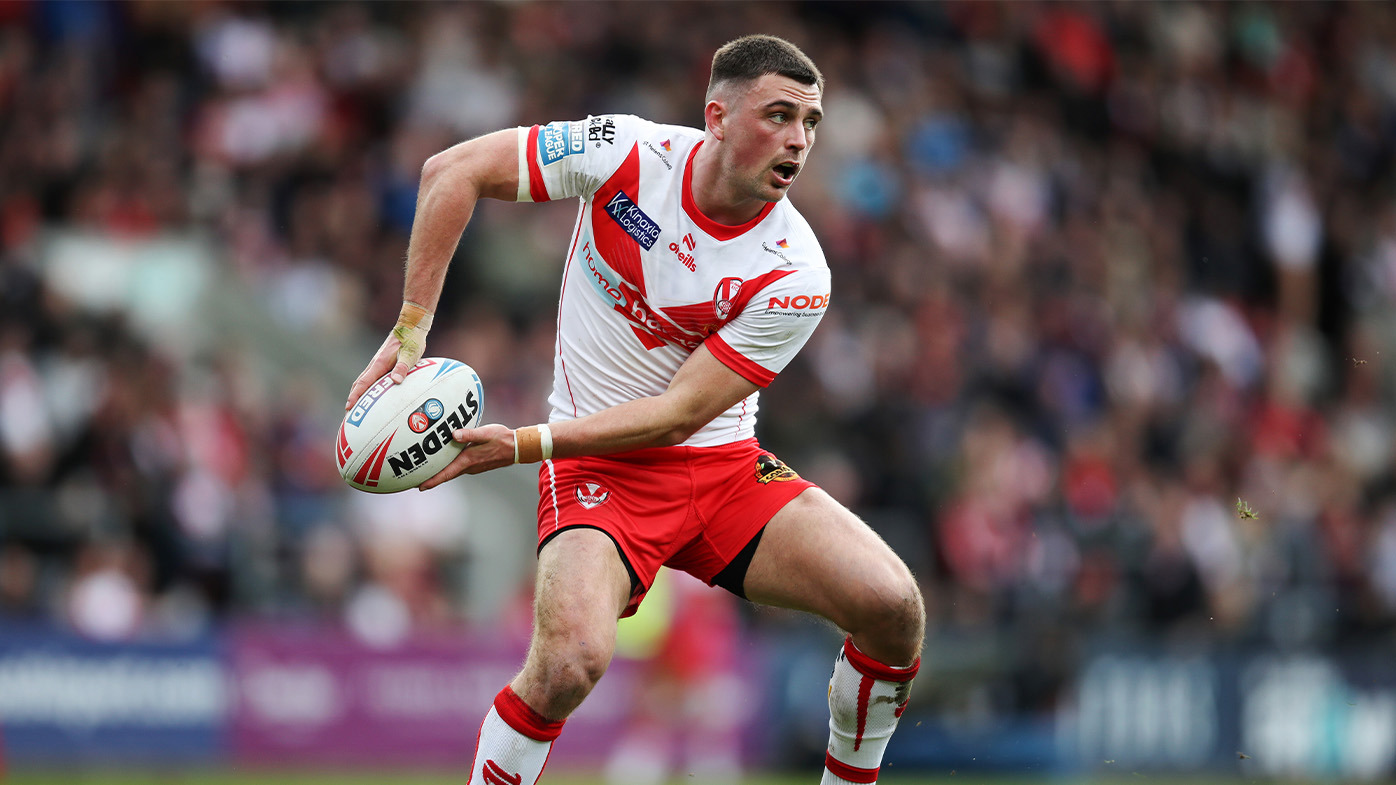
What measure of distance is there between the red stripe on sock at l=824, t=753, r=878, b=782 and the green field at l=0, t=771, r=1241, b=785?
6.16m

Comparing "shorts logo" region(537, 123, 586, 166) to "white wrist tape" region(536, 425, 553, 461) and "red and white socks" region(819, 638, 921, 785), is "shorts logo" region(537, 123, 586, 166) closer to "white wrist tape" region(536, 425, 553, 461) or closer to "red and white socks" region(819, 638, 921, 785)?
"white wrist tape" region(536, 425, 553, 461)

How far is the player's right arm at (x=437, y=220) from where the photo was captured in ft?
21.1

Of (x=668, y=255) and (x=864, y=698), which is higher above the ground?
(x=668, y=255)

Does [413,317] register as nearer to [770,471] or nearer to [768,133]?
[768,133]

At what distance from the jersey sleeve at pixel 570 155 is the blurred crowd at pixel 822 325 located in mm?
7486

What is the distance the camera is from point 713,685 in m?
14.4

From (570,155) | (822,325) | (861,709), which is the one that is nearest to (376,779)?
(822,325)

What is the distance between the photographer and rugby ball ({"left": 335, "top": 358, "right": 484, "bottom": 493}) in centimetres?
621

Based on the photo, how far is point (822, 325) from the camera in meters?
16.0

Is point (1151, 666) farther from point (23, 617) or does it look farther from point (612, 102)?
point (23, 617)

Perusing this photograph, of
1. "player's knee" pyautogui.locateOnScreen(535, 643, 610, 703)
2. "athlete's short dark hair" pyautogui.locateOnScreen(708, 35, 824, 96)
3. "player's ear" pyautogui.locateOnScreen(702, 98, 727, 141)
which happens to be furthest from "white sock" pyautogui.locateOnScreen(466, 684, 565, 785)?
"athlete's short dark hair" pyautogui.locateOnScreen(708, 35, 824, 96)

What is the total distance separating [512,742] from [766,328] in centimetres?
178

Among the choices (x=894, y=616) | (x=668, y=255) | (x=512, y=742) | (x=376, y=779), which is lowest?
(x=376, y=779)

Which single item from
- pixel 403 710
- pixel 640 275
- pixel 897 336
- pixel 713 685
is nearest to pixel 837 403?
pixel 897 336
